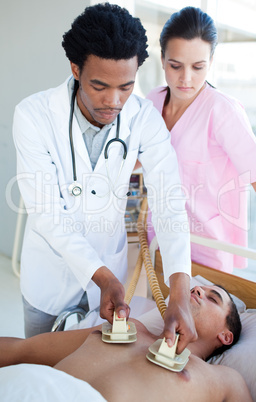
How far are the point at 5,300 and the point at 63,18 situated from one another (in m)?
2.07

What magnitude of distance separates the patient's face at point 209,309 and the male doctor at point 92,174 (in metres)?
0.23

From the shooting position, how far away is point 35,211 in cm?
135

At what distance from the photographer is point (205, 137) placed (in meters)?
1.65

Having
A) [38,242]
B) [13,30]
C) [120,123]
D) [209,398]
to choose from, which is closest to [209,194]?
[120,123]

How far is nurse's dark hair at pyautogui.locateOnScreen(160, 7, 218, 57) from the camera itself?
1558mm

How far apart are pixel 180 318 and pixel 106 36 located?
0.81m

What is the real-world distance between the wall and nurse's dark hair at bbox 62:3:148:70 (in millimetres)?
1625

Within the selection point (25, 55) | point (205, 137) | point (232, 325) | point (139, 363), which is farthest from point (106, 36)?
point (25, 55)

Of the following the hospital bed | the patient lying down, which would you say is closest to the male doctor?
the patient lying down

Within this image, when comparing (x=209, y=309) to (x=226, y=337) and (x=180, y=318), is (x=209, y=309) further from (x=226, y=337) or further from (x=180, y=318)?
(x=180, y=318)

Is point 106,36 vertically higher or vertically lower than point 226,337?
higher

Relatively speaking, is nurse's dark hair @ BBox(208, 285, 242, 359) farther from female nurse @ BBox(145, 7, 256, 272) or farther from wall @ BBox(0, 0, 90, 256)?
wall @ BBox(0, 0, 90, 256)

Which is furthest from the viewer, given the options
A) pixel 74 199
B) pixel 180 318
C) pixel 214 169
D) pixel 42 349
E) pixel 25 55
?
pixel 25 55

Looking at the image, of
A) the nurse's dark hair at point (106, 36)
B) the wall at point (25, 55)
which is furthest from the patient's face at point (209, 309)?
the wall at point (25, 55)
